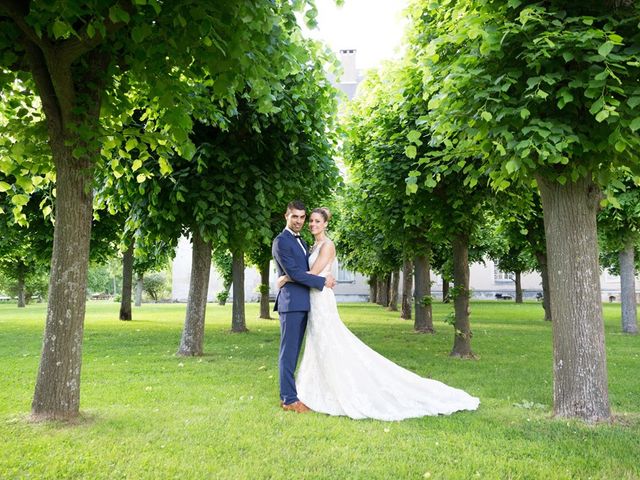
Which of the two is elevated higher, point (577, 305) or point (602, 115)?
point (602, 115)

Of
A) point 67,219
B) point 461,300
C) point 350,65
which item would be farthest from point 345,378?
point 350,65

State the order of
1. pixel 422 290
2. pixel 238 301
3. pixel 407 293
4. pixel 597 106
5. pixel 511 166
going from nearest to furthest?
pixel 597 106, pixel 511 166, pixel 422 290, pixel 238 301, pixel 407 293

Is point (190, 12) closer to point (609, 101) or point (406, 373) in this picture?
point (609, 101)

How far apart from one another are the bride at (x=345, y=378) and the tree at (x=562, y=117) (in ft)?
4.67

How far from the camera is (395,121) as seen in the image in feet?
36.1

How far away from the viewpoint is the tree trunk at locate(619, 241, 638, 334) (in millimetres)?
16375

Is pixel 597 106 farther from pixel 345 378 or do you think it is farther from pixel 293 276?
pixel 345 378

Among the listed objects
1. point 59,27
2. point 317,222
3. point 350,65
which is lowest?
Result: point 317,222

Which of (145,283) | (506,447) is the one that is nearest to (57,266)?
(506,447)

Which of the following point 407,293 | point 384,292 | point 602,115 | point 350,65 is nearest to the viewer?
point 602,115

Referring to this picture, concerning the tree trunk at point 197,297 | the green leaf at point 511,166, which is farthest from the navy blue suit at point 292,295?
the tree trunk at point 197,297

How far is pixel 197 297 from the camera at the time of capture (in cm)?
→ 1066

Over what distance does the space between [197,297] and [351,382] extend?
17.2 feet

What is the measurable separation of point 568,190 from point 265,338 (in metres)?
10.5
